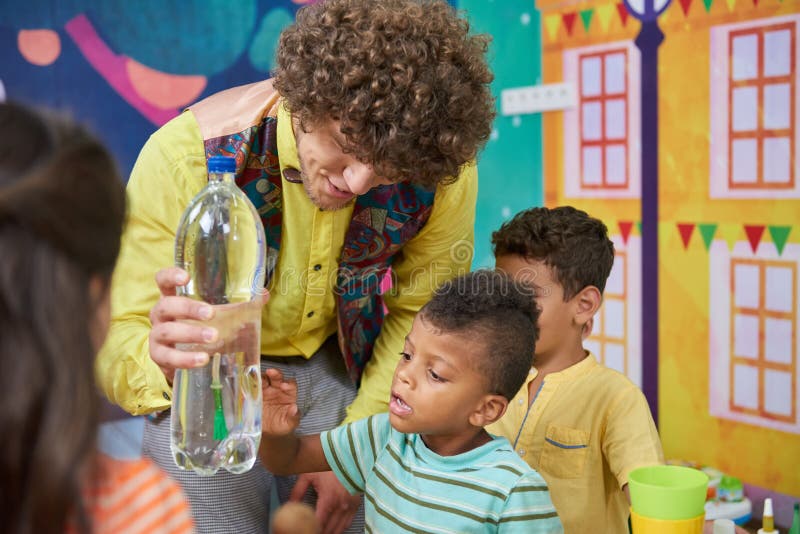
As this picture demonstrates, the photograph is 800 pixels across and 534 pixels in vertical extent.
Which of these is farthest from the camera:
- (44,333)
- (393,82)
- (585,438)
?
(585,438)

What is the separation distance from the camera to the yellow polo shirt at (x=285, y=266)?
5.62ft

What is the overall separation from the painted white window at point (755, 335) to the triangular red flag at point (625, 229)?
352 mm

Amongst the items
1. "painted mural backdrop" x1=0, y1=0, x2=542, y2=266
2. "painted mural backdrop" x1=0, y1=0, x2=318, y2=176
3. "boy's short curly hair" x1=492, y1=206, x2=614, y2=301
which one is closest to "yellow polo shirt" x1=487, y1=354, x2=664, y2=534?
"boy's short curly hair" x1=492, y1=206, x2=614, y2=301

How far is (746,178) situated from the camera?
9.71ft

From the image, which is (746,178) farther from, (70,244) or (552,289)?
(70,244)

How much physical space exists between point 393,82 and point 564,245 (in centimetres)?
67

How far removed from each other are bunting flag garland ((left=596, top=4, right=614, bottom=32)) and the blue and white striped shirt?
219 centimetres

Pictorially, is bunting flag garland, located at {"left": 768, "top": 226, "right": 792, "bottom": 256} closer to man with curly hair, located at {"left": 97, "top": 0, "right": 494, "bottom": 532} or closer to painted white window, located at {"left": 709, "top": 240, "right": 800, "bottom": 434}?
painted white window, located at {"left": 709, "top": 240, "right": 800, "bottom": 434}

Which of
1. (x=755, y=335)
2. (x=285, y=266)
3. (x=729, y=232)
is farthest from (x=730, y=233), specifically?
(x=285, y=266)

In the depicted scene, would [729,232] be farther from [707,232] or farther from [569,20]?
[569,20]

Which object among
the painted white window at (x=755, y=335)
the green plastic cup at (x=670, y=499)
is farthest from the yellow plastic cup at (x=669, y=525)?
the painted white window at (x=755, y=335)

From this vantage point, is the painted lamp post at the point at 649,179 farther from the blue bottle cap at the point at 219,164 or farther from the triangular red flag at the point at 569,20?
the blue bottle cap at the point at 219,164

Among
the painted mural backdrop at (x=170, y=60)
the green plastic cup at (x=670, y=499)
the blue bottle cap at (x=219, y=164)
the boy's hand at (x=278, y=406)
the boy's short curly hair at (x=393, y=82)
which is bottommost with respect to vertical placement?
the green plastic cup at (x=670, y=499)

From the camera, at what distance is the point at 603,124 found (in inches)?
134
